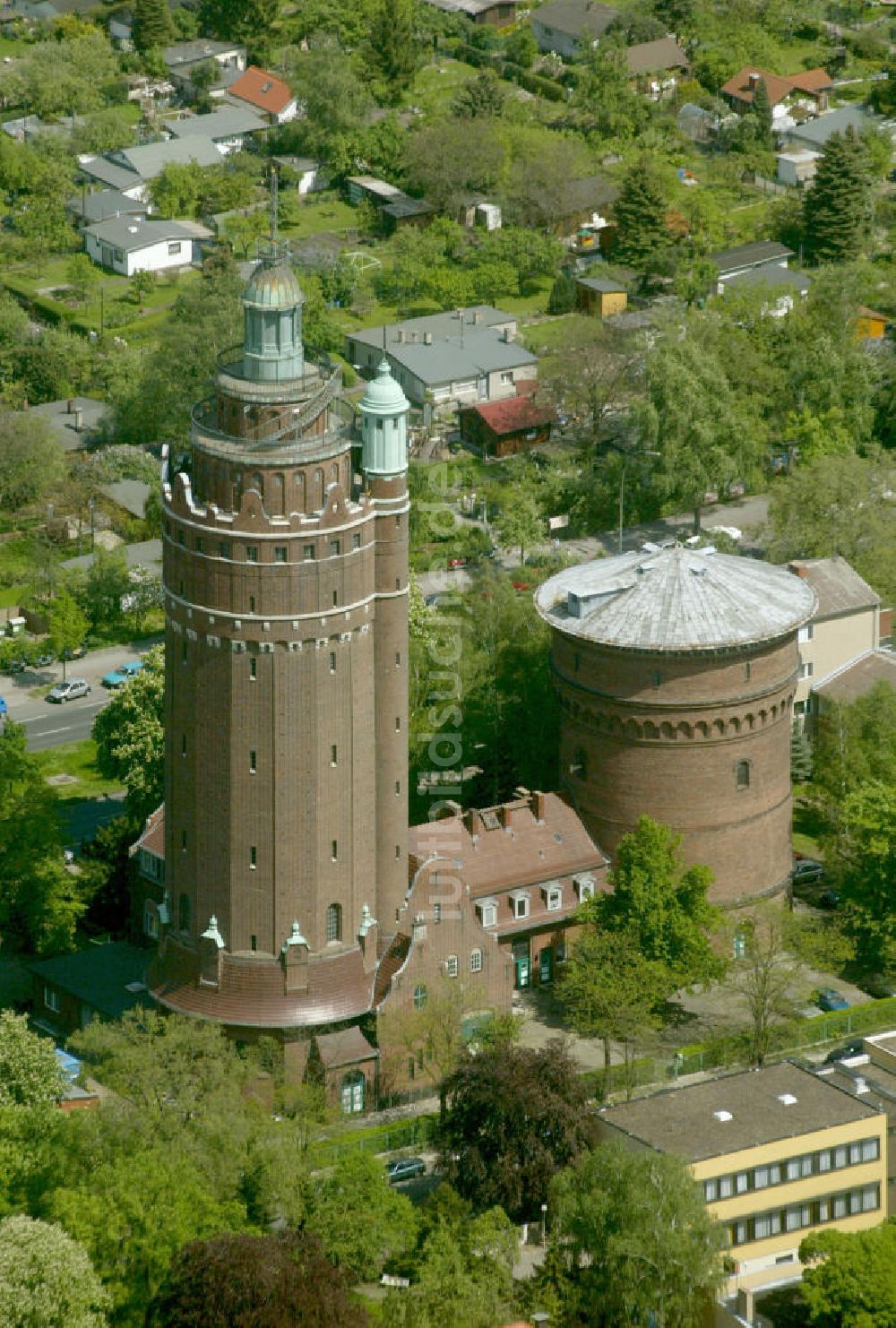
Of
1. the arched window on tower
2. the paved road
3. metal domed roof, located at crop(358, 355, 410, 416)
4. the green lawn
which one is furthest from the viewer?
the paved road

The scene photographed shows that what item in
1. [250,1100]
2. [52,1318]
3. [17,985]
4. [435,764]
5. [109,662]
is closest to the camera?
[52,1318]

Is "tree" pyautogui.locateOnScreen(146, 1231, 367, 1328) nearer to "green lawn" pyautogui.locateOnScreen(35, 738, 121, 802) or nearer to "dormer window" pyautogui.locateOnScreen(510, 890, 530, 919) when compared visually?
"dormer window" pyautogui.locateOnScreen(510, 890, 530, 919)

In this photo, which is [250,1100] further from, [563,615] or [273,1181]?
[563,615]

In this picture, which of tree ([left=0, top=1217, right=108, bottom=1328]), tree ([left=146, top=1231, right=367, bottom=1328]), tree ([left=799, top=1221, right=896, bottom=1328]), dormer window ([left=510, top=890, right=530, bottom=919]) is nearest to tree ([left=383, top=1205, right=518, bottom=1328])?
tree ([left=146, top=1231, right=367, bottom=1328])

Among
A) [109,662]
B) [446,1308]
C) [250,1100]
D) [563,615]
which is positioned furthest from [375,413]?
[109,662]

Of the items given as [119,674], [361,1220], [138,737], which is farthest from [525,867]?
[119,674]

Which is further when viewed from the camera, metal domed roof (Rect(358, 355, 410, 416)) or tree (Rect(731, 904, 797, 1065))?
tree (Rect(731, 904, 797, 1065))
